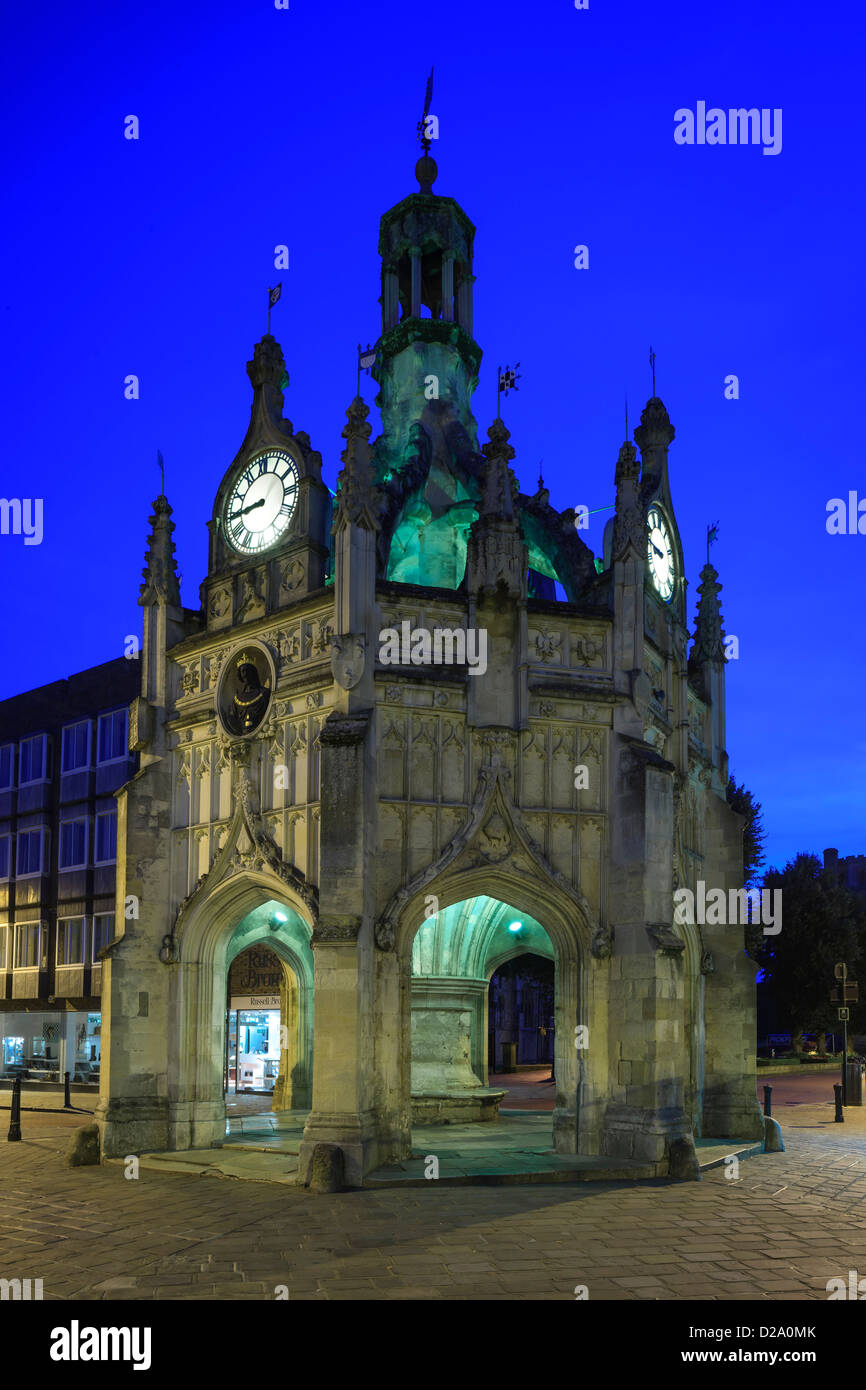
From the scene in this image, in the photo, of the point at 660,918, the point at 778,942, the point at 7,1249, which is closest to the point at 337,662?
the point at 660,918

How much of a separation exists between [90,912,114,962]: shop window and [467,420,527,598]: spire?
25430 mm

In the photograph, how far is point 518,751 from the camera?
1886 centimetres

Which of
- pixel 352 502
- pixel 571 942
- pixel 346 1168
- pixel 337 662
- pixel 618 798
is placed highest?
pixel 352 502

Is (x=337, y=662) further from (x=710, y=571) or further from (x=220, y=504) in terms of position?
(x=710, y=571)

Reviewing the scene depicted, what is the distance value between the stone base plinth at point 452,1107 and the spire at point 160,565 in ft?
33.7

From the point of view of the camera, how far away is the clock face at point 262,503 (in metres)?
21.0

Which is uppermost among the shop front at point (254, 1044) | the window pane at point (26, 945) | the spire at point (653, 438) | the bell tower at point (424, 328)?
the bell tower at point (424, 328)

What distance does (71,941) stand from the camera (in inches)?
1635

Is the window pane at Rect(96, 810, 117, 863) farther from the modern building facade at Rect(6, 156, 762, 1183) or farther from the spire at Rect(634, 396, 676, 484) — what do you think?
the spire at Rect(634, 396, 676, 484)

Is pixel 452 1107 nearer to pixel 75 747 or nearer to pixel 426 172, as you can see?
pixel 426 172

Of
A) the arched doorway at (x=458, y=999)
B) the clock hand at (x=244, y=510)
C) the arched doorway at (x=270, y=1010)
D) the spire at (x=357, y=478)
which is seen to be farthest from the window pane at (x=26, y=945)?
the spire at (x=357, y=478)

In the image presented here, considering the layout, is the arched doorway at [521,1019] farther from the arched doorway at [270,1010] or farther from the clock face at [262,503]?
the clock face at [262,503]

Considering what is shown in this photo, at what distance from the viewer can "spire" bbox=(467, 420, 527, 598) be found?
19016 mm

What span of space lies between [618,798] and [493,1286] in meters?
9.75
